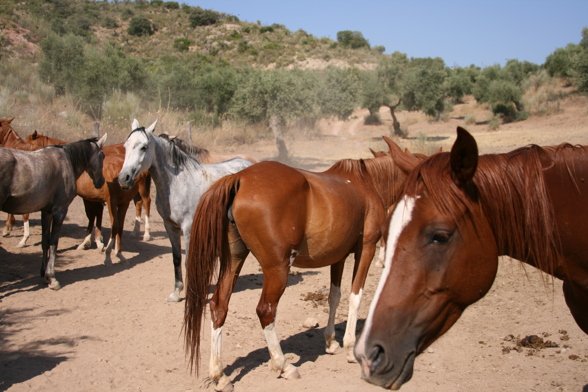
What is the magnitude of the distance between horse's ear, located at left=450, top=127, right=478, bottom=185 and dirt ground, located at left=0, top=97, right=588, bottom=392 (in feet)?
2.28

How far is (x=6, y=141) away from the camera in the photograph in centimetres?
902

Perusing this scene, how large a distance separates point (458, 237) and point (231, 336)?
3.95m

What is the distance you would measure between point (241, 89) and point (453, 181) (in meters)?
23.9

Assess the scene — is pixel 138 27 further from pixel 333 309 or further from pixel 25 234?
pixel 333 309

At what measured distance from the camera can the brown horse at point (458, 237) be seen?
69.3 inches

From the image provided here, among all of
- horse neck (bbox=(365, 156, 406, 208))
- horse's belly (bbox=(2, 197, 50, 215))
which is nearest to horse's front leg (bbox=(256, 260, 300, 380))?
horse neck (bbox=(365, 156, 406, 208))

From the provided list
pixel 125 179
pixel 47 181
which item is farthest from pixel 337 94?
pixel 125 179

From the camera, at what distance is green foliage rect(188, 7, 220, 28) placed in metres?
60.6

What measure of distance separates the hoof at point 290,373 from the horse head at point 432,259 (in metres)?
2.55

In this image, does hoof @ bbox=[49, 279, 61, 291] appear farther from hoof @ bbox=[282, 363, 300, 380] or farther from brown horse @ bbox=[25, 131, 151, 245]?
hoof @ bbox=[282, 363, 300, 380]

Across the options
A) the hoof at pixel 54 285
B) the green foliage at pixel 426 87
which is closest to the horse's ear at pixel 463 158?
the hoof at pixel 54 285

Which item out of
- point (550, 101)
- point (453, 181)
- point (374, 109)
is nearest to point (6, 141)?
point (453, 181)

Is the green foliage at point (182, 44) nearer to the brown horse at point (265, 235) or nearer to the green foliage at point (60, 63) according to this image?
the green foliage at point (60, 63)

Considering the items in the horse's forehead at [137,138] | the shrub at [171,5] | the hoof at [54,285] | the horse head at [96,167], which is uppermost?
the shrub at [171,5]
